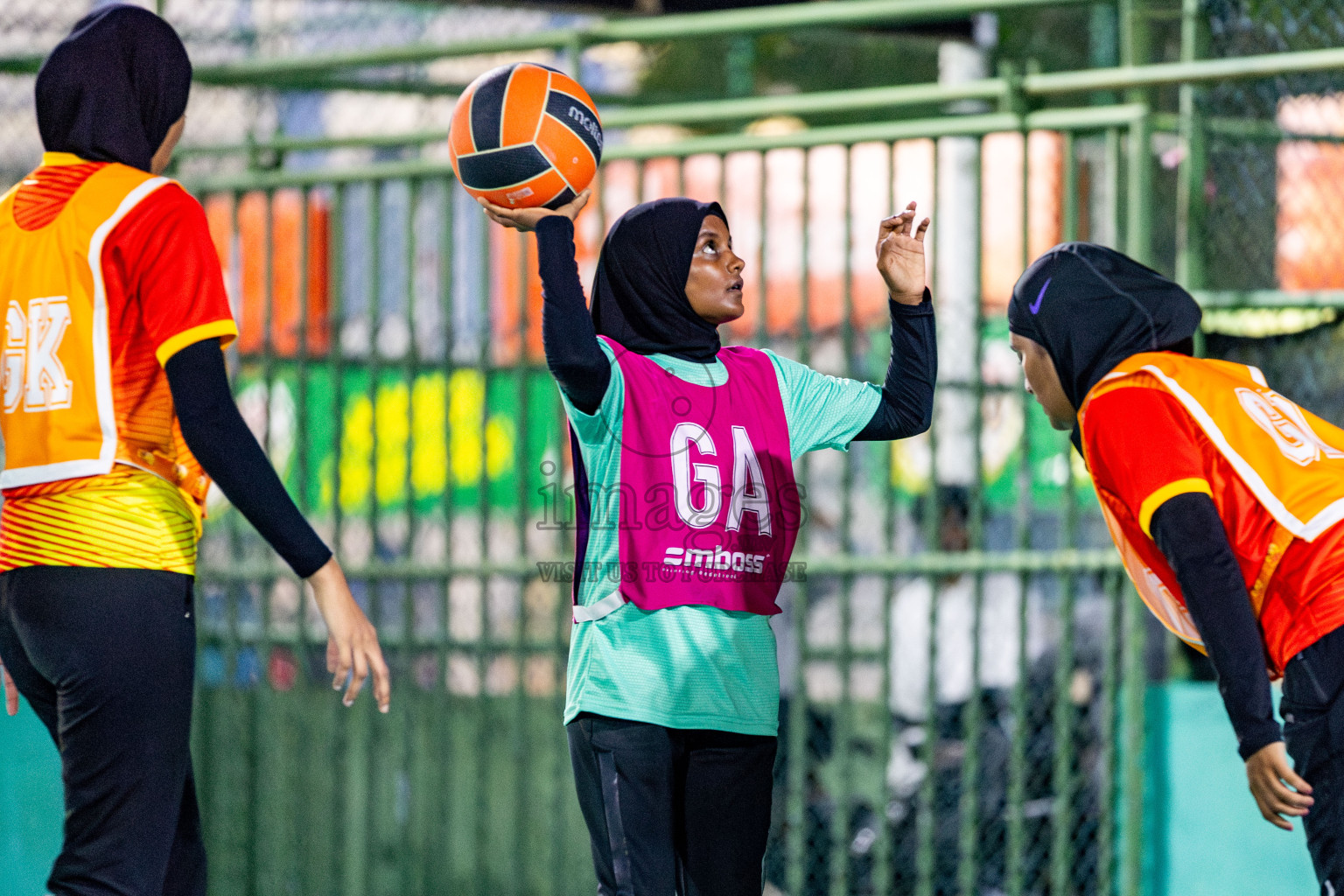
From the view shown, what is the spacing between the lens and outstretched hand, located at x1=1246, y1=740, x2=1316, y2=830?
8.90 ft

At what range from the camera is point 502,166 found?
3.16 meters

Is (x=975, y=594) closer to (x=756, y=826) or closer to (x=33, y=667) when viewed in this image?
(x=756, y=826)

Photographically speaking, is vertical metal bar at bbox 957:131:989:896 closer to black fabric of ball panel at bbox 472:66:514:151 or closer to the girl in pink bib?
the girl in pink bib

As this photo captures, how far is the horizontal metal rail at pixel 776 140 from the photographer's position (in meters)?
4.87

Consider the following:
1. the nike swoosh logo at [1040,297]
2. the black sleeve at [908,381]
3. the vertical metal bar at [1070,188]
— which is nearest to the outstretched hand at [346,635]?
the black sleeve at [908,381]

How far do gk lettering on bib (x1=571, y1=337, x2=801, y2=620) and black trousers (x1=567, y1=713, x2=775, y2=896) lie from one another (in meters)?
0.28

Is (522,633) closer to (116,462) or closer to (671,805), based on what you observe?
(671,805)

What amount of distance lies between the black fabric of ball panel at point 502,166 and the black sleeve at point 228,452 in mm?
752

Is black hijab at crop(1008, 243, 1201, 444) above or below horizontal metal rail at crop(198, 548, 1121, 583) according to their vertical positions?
above

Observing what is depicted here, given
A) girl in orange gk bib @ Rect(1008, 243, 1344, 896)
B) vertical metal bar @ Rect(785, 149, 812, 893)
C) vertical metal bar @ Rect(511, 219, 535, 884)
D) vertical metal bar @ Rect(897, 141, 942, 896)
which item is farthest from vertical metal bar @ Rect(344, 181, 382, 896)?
girl in orange gk bib @ Rect(1008, 243, 1344, 896)

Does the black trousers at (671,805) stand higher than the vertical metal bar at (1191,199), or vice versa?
the vertical metal bar at (1191,199)

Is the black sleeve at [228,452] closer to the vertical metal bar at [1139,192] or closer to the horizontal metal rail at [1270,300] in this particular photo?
the vertical metal bar at [1139,192]

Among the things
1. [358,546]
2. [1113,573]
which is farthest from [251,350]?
[1113,573]

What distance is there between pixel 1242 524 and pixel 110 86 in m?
2.40
